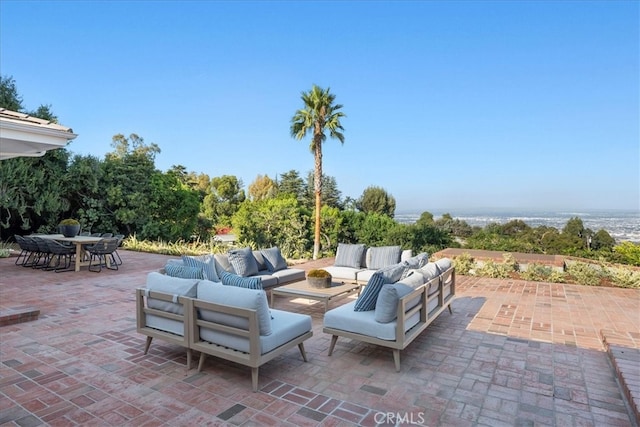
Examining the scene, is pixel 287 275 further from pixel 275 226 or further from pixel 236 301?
pixel 275 226

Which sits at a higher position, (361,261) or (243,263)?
(243,263)

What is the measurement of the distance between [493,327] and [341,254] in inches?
120

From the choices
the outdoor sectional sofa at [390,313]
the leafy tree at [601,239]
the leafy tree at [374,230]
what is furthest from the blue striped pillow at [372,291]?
the leafy tree at [601,239]

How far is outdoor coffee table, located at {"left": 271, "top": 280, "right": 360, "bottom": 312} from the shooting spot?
4.73 m

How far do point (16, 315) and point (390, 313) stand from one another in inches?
185

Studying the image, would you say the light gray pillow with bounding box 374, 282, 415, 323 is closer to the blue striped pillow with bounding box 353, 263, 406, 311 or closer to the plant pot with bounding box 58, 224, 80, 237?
the blue striped pillow with bounding box 353, 263, 406, 311

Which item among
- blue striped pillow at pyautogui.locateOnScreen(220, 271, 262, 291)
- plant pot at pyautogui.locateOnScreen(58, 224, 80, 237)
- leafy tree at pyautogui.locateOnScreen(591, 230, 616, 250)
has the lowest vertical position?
leafy tree at pyautogui.locateOnScreen(591, 230, 616, 250)

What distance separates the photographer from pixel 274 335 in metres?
3.06

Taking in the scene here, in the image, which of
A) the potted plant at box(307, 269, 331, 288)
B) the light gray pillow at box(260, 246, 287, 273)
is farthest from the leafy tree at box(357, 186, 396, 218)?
the potted plant at box(307, 269, 331, 288)

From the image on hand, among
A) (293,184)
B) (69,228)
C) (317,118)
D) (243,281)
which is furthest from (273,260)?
(293,184)

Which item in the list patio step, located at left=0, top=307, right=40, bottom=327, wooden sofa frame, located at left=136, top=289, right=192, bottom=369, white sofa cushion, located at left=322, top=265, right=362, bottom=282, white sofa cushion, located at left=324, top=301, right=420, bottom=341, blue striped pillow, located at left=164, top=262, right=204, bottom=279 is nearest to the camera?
wooden sofa frame, located at left=136, top=289, right=192, bottom=369

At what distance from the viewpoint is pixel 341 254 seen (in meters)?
6.95

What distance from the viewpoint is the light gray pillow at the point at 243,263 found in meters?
5.76

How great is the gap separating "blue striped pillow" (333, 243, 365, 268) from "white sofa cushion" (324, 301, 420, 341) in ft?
9.72
